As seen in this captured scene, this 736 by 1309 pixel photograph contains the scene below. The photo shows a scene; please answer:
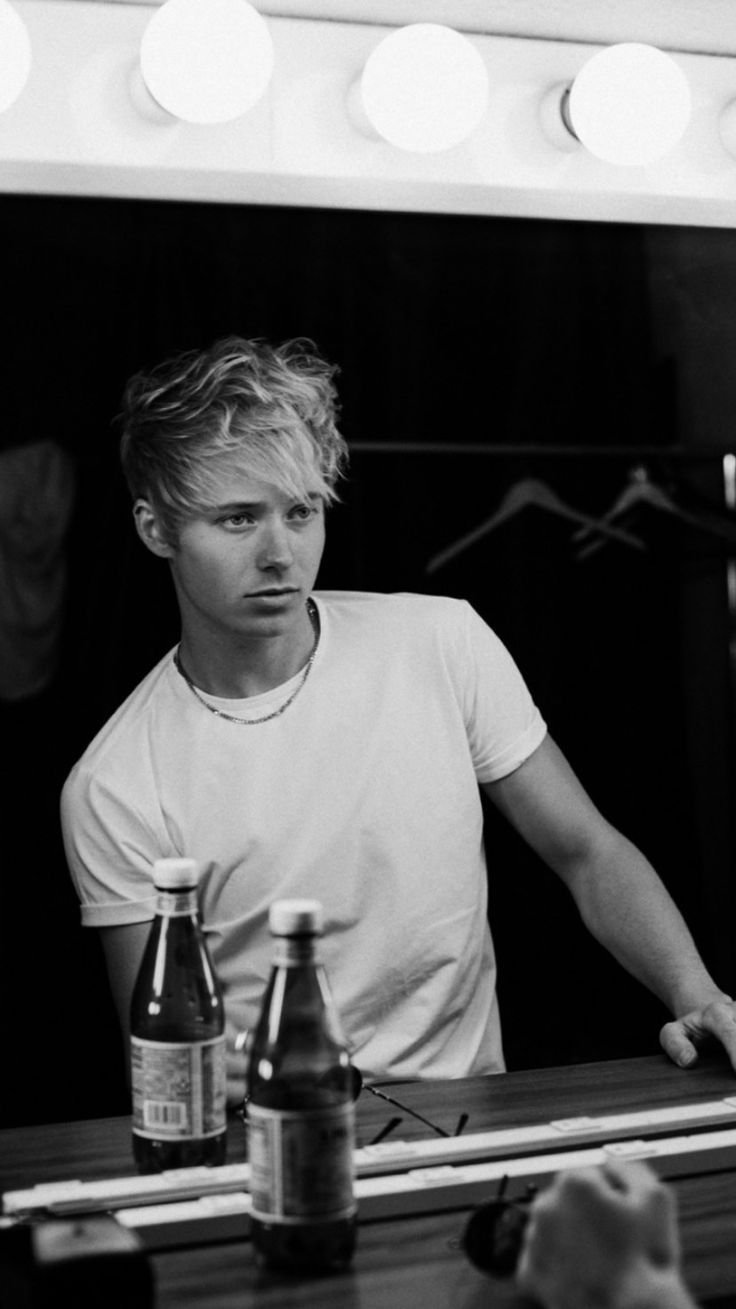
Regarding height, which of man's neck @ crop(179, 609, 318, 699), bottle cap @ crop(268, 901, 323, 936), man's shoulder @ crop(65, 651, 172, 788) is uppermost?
man's neck @ crop(179, 609, 318, 699)

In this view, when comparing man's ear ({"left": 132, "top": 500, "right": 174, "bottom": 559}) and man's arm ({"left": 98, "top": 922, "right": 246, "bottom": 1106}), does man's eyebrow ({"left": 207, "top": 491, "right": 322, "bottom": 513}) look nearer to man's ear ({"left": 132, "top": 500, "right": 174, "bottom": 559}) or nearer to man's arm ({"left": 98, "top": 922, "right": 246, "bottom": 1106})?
man's ear ({"left": 132, "top": 500, "right": 174, "bottom": 559})

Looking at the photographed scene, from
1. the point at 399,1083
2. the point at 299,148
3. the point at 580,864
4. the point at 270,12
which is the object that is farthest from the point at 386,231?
the point at 399,1083

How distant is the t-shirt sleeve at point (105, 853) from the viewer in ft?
4.95

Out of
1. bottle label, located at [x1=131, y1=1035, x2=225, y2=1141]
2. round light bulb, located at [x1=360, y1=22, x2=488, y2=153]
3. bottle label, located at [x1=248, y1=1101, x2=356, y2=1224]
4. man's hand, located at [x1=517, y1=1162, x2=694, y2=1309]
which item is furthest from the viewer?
round light bulb, located at [x1=360, y1=22, x2=488, y2=153]

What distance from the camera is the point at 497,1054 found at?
167 cm

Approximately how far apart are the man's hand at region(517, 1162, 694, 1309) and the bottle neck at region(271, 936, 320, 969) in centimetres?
22

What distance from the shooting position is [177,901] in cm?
113

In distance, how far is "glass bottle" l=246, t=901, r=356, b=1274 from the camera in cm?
95

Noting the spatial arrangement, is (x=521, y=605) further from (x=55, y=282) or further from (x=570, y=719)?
(x=55, y=282)

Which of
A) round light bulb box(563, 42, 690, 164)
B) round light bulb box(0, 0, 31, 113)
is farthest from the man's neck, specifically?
round light bulb box(563, 42, 690, 164)

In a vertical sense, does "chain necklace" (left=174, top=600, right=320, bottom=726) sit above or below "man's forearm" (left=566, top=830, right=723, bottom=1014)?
above

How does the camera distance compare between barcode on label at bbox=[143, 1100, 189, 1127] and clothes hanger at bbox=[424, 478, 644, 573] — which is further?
clothes hanger at bbox=[424, 478, 644, 573]

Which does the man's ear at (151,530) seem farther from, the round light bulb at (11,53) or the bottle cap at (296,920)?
the bottle cap at (296,920)

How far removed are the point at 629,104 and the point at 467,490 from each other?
51 cm
